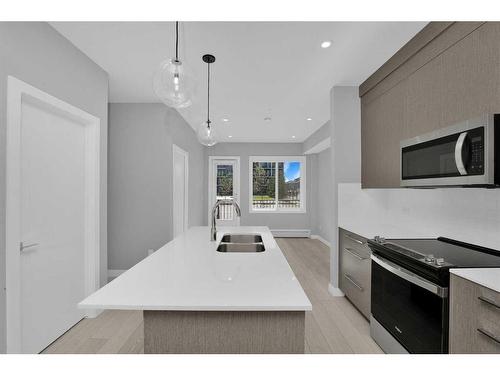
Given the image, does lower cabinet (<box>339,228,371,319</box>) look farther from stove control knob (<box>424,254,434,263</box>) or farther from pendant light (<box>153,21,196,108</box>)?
pendant light (<box>153,21,196,108</box>)

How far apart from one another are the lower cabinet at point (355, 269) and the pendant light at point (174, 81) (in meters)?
2.05

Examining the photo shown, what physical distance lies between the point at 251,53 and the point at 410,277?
2197 mm

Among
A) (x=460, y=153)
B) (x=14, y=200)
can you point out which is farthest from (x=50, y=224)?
(x=460, y=153)

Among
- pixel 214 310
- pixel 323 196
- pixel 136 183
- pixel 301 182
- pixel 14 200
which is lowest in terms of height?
pixel 214 310

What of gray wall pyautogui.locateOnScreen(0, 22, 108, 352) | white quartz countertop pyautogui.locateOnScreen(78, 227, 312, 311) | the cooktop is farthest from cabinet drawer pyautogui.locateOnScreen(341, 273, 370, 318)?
gray wall pyautogui.locateOnScreen(0, 22, 108, 352)

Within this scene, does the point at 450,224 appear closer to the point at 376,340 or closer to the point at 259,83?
the point at 376,340

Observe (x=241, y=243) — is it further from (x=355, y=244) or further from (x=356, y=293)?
(x=356, y=293)

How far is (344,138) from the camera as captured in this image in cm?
312

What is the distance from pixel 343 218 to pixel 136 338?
2.47 metres

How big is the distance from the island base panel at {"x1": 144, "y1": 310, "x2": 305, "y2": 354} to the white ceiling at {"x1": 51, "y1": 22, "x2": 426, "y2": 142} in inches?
55.3

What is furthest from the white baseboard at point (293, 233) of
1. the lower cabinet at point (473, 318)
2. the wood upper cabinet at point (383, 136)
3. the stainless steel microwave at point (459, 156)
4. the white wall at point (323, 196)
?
the lower cabinet at point (473, 318)

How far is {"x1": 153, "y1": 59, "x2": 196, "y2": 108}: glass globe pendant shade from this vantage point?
57.1 inches

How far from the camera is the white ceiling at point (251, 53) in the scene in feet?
6.43

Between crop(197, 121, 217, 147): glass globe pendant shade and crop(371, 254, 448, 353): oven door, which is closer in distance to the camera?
crop(371, 254, 448, 353): oven door
